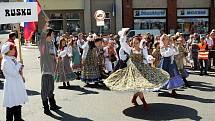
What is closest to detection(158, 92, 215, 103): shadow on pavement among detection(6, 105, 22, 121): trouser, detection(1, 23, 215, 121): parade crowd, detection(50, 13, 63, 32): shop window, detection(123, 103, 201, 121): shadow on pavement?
detection(1, 23, 215, 121): parade crowd

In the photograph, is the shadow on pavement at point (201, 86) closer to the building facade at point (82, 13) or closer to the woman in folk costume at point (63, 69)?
the woman in folk costume at point (63, 69)

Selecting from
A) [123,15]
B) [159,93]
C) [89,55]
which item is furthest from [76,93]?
[123,15]

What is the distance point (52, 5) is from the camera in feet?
108

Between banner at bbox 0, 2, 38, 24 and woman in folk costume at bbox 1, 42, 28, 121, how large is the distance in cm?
114

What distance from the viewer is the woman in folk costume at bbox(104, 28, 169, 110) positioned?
8547mm

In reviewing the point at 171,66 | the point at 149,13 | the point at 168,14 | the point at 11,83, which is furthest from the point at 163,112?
the point at 168,14

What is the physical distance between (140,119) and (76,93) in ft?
12.2

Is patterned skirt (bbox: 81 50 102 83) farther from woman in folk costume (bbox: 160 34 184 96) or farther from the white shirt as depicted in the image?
the white shirt

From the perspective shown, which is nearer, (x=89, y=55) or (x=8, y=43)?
(x=8, y=43)

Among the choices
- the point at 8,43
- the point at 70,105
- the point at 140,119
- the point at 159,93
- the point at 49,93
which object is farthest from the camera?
the point at 159,93

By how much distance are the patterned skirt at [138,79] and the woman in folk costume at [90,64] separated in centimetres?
345

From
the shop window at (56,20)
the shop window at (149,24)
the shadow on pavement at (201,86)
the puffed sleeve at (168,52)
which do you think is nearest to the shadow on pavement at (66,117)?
the puffed sleeve at (168,52)

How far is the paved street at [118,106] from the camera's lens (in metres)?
8.38

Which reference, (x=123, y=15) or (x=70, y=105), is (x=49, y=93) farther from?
(x=123, y=15)
